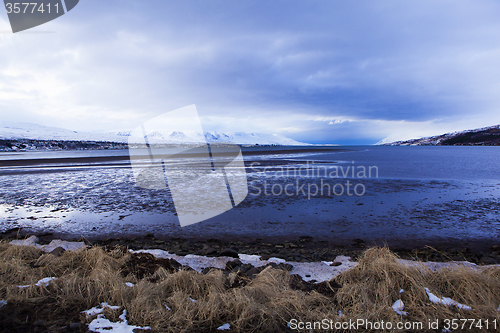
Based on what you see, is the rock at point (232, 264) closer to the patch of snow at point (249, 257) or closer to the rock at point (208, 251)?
the patch of snow at point (249, 257)

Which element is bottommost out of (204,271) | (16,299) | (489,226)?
(489,226)

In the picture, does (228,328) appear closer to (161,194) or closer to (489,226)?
(489,226)

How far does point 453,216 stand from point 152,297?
39.4 feet

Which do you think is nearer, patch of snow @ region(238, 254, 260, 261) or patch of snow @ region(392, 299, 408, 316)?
patch of snow @ region(392, 299, 408, 316)

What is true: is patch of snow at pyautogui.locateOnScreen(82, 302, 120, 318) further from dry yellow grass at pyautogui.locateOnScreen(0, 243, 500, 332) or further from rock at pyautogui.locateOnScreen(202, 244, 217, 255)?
rock at pyautogui.locateOnScreen(202, 244, 217, 255)

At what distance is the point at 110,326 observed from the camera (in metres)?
3.36

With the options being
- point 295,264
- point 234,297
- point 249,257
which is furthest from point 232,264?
point 234,297

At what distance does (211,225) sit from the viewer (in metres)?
9.73

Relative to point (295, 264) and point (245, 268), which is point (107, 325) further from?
point (295, 264)

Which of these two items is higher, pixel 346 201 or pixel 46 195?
pixel 46 195

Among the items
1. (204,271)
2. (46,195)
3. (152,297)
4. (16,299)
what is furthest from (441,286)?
(46,195)

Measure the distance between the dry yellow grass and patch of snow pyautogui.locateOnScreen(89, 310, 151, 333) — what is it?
8 cm

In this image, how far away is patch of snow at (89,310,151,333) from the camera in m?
3.28

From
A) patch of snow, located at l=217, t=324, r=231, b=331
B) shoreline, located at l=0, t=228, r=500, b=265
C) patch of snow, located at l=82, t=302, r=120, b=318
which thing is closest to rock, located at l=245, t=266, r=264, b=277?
shoreline, located at l=0, t=228, r=500, b=265
